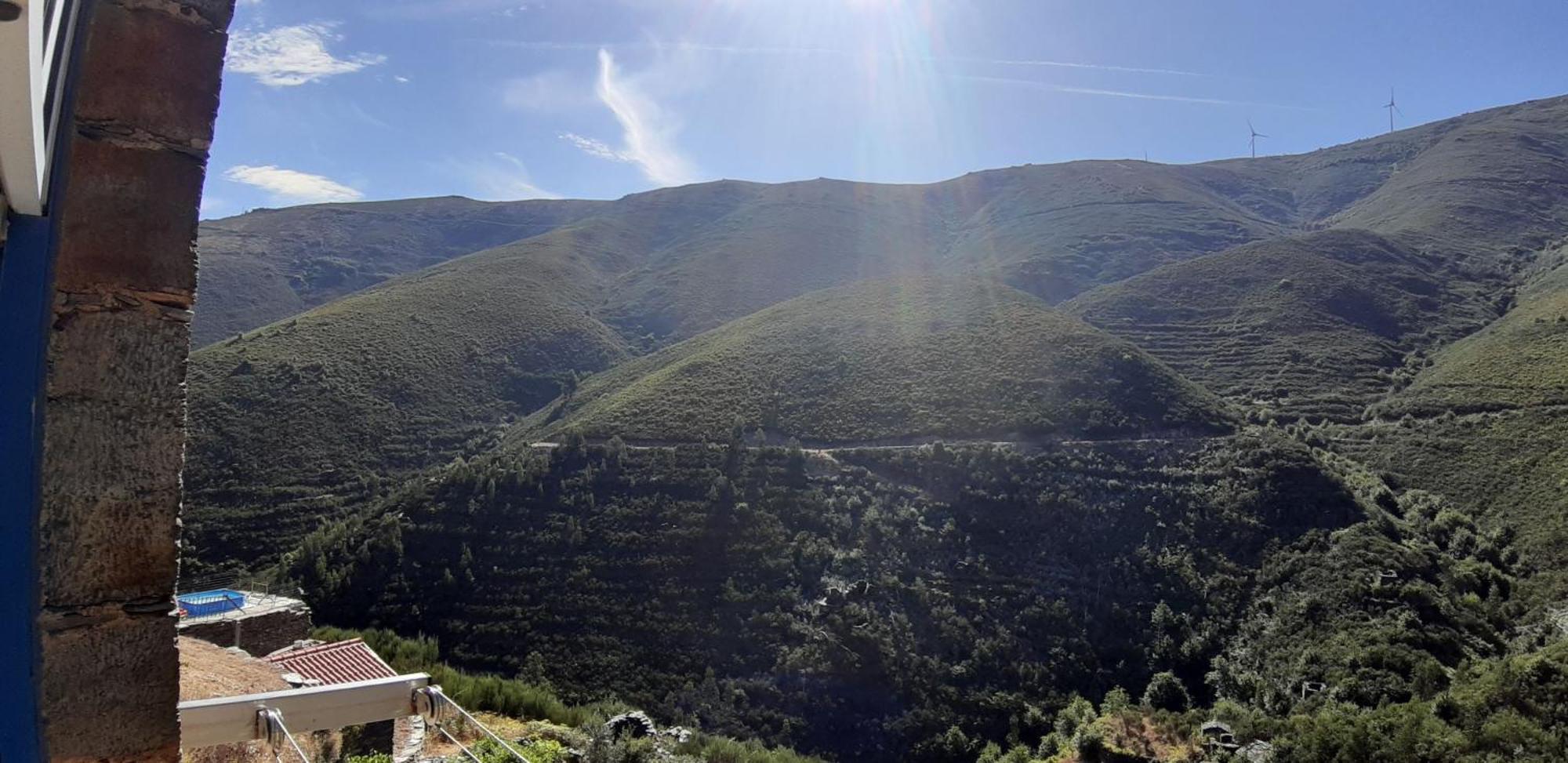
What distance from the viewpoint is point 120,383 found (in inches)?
70.9

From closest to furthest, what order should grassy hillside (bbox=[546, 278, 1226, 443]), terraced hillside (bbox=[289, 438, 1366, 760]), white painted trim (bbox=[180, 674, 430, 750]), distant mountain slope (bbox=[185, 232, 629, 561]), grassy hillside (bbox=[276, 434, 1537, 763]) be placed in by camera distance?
white painted trim (bbox=[180, 674, 430, 750])
grassy hillside (bbox=[276, 434, 1537, 763])
terraced hillside (bbox=[289, 438, 1366, 760])
distant mountain slope (bbox=[185, 232, 629, 561])
grassy hillside (bbox=[546, 278, 1226, 443])

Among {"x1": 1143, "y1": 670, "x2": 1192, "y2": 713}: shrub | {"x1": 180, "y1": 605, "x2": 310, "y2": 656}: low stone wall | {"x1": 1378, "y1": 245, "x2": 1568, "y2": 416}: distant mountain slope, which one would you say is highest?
{"x1": 1378, "y1": 245, "x2": 1568, "y2": 416}: distant mountain slope

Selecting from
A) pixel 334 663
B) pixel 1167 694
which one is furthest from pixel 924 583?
pixel 334 663

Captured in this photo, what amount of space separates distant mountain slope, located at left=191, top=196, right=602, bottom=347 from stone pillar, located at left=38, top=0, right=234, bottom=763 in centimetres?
6808

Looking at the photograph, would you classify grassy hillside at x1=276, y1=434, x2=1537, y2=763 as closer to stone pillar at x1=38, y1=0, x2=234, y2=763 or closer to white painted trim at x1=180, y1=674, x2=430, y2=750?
white painted trim at x1=180, y1=674, x2=430, y2=750

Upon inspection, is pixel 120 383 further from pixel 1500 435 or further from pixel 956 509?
pixel 1500 435

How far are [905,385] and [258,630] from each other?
28.9 m

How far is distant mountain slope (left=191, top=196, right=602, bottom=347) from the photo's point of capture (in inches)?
2913

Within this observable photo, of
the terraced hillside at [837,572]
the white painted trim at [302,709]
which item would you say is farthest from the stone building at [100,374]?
the terraced hillside at [837,572]

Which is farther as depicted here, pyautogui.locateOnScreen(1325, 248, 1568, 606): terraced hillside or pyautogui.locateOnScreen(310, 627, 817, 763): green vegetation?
pyautogui.locateOnScreen(1325, 248, 1568, 606): terraced hillside

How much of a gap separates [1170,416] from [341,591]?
31.9 m

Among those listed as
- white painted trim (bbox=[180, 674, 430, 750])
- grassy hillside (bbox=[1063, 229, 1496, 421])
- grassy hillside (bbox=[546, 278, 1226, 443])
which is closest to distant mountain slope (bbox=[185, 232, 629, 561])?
grassy hillside (bbox=[546, 278, 1226, 443])

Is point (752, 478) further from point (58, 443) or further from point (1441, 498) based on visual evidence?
point (58, 443)

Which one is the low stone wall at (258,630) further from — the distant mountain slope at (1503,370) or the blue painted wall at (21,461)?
the distant mountain slope at (1503,370)
